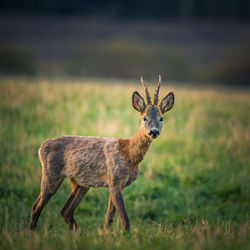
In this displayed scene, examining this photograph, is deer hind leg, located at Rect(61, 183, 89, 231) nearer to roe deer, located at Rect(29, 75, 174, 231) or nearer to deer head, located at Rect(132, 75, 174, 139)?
roe deer, located at Rect(29, 75, 174, 231)

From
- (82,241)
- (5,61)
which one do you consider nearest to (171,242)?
(82,241)

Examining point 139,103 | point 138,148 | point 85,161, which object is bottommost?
point 85,161

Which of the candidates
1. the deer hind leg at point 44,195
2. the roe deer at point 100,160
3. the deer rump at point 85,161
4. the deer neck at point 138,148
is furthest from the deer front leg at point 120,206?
the deer hind leg at point 44,195

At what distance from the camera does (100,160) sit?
307 inches

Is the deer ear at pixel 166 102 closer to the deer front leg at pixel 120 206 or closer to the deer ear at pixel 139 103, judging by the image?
the deer ear at pixel 139 103

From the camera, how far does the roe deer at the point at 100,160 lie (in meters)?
7.55

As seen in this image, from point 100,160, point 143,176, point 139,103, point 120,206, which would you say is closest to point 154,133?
point 139,103

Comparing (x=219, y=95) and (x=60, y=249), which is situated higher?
(x=219, y=95)

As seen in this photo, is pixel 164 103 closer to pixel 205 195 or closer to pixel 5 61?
pixel 205 195

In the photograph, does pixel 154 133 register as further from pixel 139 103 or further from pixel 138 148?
pixel 139 103

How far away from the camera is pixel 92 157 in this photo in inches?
309

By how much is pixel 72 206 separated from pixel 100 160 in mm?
973

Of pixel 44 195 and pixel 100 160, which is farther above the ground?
pixel 100 160

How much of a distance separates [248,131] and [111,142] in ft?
27.3
